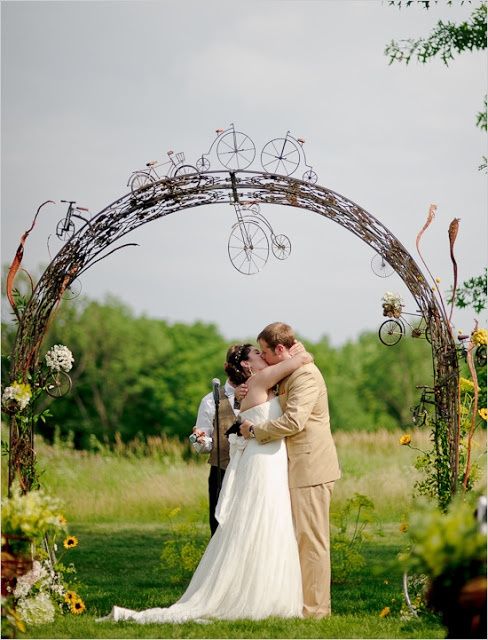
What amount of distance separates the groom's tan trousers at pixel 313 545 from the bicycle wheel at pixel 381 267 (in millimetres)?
1711

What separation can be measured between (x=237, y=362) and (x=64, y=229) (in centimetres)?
157

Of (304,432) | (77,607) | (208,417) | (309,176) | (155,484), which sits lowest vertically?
(77,607)

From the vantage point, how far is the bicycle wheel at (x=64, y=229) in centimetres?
708

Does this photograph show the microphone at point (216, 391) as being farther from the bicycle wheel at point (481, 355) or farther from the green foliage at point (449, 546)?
the green foliage at point (449, 546)

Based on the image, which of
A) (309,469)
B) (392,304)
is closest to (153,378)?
(392,304)

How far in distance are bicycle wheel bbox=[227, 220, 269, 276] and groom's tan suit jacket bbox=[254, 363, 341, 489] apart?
4.29 ft

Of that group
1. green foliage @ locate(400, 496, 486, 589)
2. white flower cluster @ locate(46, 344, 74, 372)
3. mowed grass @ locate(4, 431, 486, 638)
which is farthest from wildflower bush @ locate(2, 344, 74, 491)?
green foliage @ locate(400, 496, 486, 589)

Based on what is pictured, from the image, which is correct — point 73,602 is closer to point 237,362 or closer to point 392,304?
point 237,362

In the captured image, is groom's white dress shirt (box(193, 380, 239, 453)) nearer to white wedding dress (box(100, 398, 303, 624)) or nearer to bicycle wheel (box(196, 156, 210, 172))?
white wedding dress (box(100, 398, 303, 624))

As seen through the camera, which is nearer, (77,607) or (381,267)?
(77,607)

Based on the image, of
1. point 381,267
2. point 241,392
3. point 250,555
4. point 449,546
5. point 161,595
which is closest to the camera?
point 449,546

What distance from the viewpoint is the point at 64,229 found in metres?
7.08

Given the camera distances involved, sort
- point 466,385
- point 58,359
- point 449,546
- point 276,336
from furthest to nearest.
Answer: point 466,385 < point 58,359 < point 276,336 < point 449,546

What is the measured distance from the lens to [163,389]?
4138 cm
